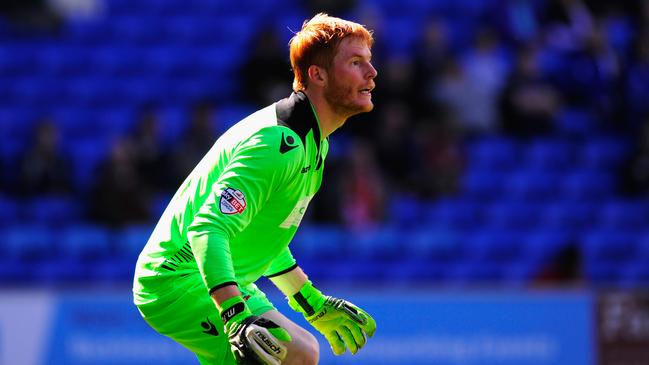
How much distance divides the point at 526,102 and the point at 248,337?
381 inches

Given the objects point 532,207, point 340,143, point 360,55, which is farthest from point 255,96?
point 360,55

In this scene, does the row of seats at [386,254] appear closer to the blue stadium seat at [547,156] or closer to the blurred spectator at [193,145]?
the blurred spectator at [193,145]

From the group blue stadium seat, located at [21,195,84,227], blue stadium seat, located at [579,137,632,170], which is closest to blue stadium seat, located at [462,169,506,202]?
blue stadium seat, located at [579,137,632,170]

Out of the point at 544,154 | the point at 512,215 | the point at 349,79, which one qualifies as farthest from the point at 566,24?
the point at 349,79

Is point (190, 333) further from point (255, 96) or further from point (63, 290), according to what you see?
point (255, 96)

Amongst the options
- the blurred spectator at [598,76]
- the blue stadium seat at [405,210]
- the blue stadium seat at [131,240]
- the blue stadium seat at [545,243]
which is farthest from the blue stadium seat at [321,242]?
the blurred spectator at [598,76]

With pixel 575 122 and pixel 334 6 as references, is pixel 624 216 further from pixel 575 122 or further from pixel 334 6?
pixel 334 6

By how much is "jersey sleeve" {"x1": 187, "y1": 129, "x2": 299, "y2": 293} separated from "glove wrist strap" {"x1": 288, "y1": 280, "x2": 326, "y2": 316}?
91 centimetres

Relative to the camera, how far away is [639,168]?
516 inches

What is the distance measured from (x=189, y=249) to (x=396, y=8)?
10916 millimetres

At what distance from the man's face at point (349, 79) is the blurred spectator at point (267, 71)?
7731 mm

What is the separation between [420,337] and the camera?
10.1 metres

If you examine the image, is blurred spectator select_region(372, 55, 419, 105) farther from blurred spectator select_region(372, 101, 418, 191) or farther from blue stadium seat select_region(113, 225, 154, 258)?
blue stadium seat select_region(113, 225, 154, 258)

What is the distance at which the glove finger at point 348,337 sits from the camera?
5152 millimetres
